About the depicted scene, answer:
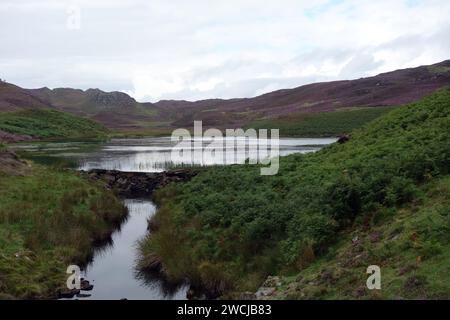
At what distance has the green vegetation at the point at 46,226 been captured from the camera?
1454cm

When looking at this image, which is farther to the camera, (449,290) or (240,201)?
(240,201)

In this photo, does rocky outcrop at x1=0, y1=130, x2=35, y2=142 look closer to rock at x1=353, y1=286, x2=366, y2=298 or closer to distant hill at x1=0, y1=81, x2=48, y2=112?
distant hill at x1=0, y1=81, x2=48, y2=112

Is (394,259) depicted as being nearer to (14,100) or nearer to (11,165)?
(11,165)

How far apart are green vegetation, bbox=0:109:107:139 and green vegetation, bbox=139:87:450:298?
69497 millimetres

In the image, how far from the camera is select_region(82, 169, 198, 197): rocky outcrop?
1337 inches

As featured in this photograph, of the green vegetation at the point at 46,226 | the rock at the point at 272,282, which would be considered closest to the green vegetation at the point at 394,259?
the rock at the point at 272,282

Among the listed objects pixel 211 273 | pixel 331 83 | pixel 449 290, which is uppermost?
pixel 331 83

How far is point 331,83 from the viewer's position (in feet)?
451

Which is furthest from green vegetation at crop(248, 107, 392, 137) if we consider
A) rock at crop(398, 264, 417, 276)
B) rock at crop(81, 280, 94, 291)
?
rock at crop(398, 264, 417, 276)

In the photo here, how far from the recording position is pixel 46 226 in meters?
19.6

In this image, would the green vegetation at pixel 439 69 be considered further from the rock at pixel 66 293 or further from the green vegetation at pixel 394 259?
the rock at pixel 66 293

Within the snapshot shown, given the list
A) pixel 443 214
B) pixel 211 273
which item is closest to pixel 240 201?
pixel 211 273
